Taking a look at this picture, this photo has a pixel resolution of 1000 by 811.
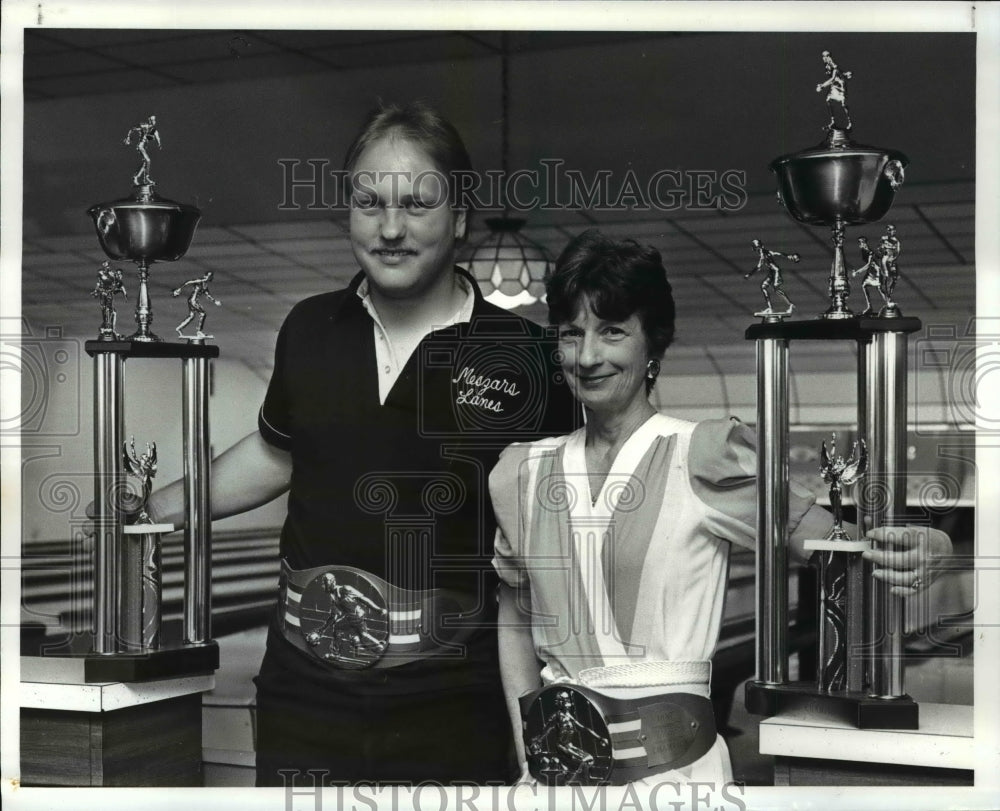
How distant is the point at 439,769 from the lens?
10.6ft

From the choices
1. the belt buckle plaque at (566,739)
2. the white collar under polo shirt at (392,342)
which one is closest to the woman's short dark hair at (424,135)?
the white collar under polo shirt at (392,342)

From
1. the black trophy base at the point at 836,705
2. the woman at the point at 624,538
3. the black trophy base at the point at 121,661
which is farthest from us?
the black trophy base at the point at 121,661

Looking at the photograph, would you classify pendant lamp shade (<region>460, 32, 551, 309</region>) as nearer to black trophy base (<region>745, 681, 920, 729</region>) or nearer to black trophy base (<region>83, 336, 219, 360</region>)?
black trophy base (<region>83, 336, 219, 360</region>)

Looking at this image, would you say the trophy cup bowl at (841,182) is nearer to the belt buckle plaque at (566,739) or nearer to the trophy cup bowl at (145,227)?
the belt buckle plaque at (566,739)

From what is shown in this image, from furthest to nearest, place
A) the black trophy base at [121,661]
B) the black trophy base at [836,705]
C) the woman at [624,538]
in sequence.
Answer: the black trophy base at [121,661] → the woman at [624,538] → the black trophy base at [836,705]

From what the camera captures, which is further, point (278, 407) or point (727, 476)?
point (278, 407)

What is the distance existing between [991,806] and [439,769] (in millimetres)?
1364

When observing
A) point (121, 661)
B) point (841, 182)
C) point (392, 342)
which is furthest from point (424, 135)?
point (121, 661)

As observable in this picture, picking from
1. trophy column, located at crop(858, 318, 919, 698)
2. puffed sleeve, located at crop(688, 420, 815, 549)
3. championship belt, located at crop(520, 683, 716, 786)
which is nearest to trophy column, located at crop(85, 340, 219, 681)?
championship belt, located at crop(520, 683, 716, 786)

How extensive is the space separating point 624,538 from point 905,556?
0.67m

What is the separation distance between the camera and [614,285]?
10.3ft

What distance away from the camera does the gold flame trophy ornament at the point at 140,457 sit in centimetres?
327

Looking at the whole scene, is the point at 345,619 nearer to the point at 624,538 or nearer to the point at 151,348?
the point at 624,538

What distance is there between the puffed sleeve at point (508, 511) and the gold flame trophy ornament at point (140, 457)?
2.47 feet
